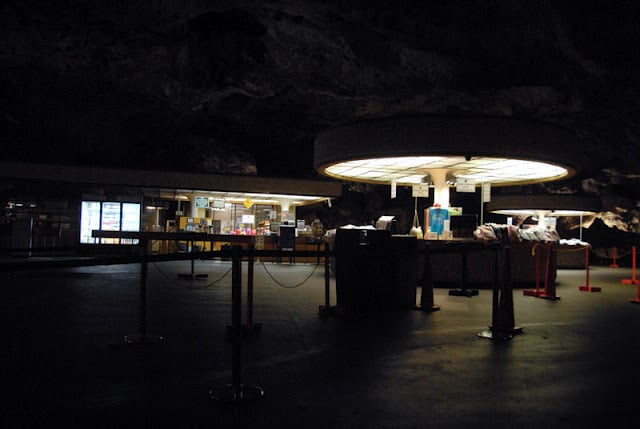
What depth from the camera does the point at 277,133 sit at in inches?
1240

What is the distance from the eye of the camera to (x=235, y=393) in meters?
3.61

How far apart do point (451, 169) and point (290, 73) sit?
964 cm

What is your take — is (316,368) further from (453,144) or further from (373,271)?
(453,144)

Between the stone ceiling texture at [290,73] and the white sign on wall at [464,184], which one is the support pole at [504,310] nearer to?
the stone ceiling texture at [290,73]

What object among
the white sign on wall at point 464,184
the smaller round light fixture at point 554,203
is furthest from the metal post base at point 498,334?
the smaller round light fixture at point 554,203

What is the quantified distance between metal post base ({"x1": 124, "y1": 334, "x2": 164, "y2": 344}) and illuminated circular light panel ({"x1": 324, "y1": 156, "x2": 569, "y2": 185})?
7883 millimetres

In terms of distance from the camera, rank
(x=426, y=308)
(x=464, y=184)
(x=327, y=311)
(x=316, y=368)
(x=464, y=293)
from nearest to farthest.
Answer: (x=316, y=368) → (x=327, y=311) → (x=426, y=308) → (x=464, y=293) → (x=464, y=184)

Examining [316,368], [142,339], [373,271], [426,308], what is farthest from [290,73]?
[316,368]

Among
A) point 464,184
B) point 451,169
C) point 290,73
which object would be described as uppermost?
point 290,73

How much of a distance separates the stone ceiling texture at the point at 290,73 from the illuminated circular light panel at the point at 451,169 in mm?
1614

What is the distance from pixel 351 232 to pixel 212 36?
51.6ft

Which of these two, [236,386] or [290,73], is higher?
[290,73]

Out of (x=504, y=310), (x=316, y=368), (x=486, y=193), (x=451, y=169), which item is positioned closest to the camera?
(x=316, y=368)

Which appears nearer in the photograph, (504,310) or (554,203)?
(504,310)
